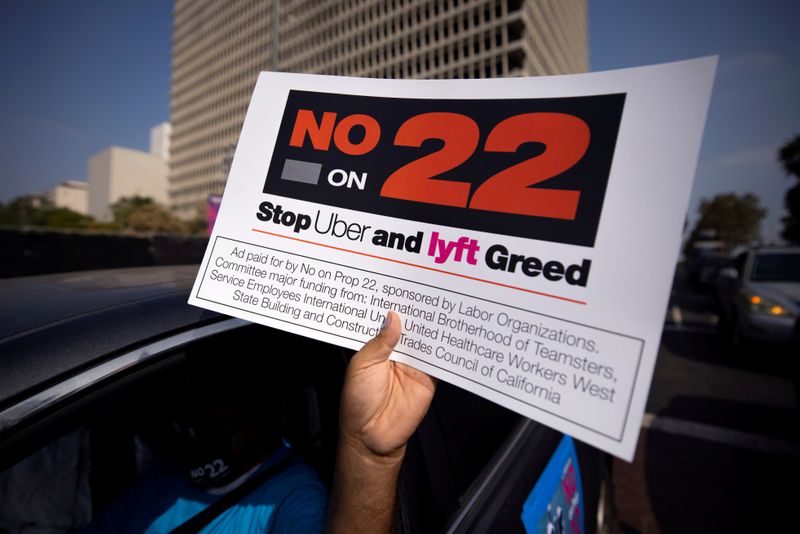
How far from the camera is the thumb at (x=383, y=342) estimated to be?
877 mm

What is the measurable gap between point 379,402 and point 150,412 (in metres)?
1.22

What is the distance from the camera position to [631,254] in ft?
2.35

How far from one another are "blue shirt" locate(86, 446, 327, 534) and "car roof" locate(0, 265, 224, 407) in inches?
25.5

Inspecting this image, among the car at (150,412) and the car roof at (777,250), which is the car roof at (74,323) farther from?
the car roof at (777,250)

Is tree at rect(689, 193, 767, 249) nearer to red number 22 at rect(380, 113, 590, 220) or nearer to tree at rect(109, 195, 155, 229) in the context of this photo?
red number 22 at rect(380, 113, 590, 220)

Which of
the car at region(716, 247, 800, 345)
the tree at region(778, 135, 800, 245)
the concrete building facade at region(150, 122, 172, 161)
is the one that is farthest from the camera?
the concrete building facade at region(150, 122, 172, 161)

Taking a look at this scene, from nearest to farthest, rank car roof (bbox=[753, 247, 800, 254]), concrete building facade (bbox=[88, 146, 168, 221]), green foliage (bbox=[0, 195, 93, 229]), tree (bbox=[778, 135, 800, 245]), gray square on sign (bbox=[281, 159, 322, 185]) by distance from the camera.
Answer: gray square on sign (bbox=[281, 159, 322, 185]), car roof (bbox=[753, 247, 800, 254]), tree (bbox=[778, 135, 800, 245]), green foliage (bbox=[0, 195, 93, 229]), concrete building facade (bbox=[88, 146, 168, 221])

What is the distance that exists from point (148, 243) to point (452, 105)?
1157 cm

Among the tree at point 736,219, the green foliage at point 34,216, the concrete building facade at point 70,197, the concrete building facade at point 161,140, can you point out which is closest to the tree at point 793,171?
the tree at point 736,219

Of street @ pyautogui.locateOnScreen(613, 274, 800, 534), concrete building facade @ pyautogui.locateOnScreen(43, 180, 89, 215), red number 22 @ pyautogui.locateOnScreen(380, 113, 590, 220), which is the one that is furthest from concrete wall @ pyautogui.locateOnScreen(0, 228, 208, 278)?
concrete building facade @ pyautogui.locateOnScreen(43, 180, 89, 215)

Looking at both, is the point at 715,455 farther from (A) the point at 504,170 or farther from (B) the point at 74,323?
(B) the point at 74,323

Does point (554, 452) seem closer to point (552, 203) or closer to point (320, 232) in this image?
point (552, 203)

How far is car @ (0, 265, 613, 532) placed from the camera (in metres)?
0.78

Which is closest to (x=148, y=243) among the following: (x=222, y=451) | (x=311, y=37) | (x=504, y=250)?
(x=222, y=451)
